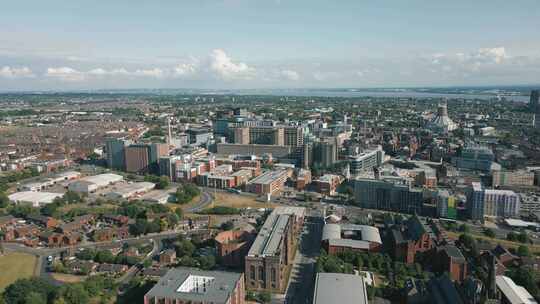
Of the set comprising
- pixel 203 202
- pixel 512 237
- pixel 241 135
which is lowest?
pixel 203 202

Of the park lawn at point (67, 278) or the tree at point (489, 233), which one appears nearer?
the park lawn at point (67, 278)

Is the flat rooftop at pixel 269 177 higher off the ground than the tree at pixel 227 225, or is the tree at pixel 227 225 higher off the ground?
the flat rooftop at pixel 269 177

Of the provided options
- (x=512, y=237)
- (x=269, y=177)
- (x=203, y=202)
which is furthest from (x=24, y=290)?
(x=512, y=237)

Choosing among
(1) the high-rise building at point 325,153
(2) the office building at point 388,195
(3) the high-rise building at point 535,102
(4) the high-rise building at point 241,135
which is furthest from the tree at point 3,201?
(3) the high-rise building at point 535,102

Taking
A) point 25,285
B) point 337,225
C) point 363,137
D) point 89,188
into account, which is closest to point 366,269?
point 337,225

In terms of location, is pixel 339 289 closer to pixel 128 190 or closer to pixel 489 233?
pixel 489 233

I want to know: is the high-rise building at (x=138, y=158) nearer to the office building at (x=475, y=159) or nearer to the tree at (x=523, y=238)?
the office building at (x=475, y=159)
